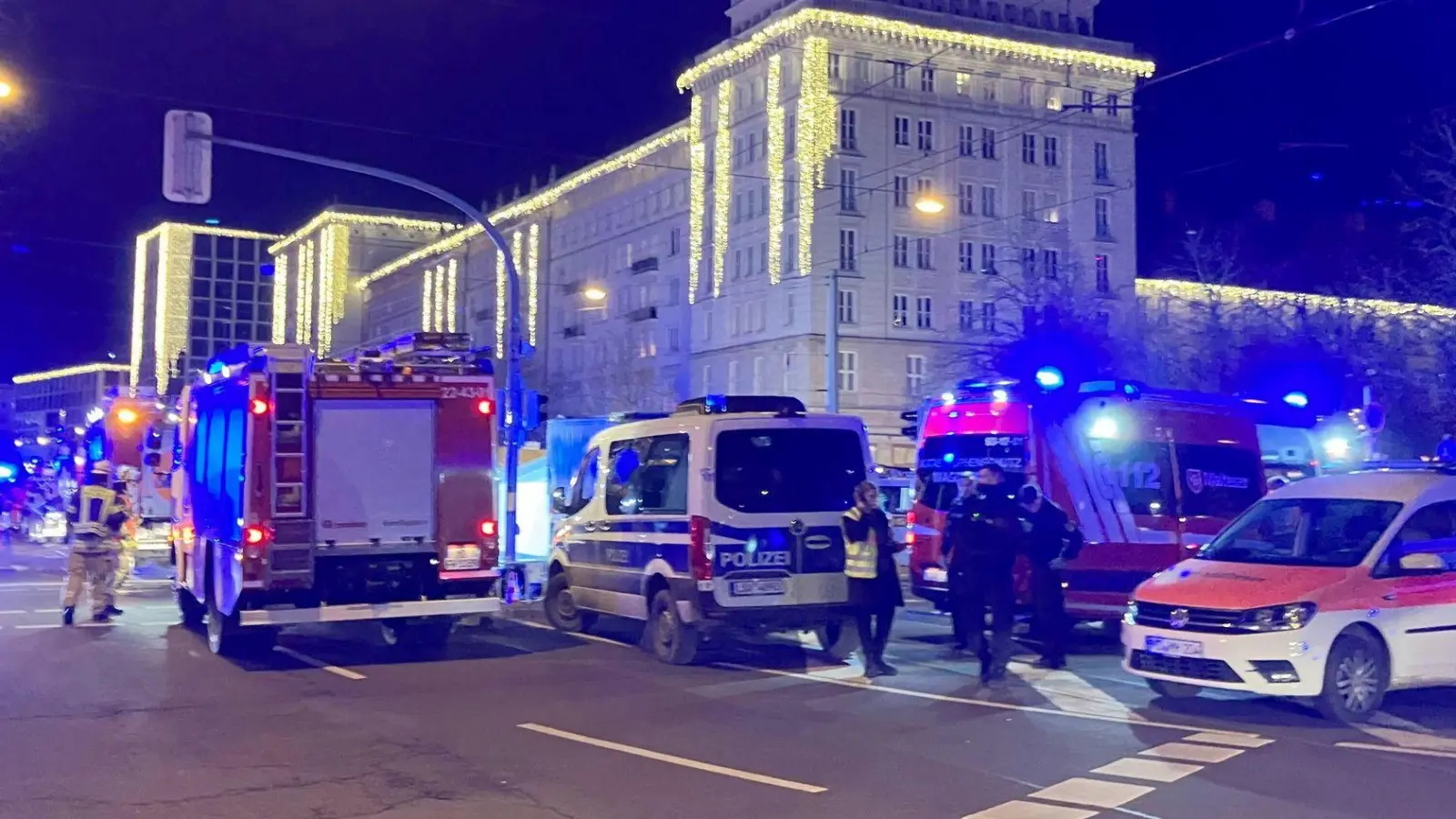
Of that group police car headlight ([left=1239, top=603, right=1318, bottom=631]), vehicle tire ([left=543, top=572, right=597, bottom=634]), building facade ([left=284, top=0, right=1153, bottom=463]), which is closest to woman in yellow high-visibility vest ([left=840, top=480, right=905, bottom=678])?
police car headlight ([left=1239, top=603, right=1318, bottom=631])

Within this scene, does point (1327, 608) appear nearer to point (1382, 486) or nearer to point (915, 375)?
point (1382, 486)

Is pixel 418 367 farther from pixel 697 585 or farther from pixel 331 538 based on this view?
pixel 697 585

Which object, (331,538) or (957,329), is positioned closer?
(331,538)

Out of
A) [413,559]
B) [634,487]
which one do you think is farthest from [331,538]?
[634,487]

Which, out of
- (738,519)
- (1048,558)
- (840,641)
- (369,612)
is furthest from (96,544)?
(1048,558)

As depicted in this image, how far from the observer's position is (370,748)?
9.06m

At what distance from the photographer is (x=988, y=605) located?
40.0ft

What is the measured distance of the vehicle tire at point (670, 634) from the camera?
12.9 meters

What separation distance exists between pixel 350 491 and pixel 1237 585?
7854 millimetres

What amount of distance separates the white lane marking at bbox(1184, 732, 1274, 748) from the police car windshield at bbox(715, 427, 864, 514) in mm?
4233

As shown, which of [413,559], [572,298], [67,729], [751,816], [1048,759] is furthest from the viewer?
[572,298]

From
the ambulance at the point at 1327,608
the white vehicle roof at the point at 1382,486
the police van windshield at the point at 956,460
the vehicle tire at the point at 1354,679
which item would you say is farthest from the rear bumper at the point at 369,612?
the vehicle tire at the point at 1354,679

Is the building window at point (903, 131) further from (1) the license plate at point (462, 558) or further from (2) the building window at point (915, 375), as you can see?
(1) the license plate at point (462, 558)

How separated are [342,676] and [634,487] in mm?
3228
